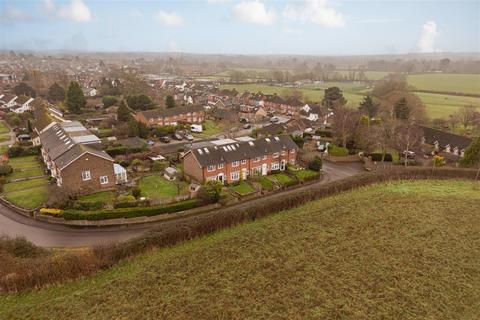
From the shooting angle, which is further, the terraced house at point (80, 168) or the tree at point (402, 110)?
the tree at point (402, 110)

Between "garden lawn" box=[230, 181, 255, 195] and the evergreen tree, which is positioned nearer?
"garden lawn" box=[230, 181, 255, 195]

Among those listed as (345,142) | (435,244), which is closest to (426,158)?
(345,142)

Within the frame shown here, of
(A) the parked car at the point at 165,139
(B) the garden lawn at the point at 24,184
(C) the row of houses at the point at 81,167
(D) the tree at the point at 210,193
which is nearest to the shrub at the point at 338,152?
(D) the tree at the point at 210,193

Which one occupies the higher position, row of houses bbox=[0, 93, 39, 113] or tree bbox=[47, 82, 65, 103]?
tree bbox=[47, 82, 65, 103]

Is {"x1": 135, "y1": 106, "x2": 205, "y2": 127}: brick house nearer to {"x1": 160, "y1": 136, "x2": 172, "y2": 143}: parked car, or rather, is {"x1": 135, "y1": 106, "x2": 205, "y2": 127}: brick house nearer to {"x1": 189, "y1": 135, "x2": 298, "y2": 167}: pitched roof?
{"x1": 160, "y1": 136, "x2": 172, "y2": 143}: parked car

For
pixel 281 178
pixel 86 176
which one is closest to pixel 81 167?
pixel 86 176

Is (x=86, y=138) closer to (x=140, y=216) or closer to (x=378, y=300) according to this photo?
(x=140, y=216)

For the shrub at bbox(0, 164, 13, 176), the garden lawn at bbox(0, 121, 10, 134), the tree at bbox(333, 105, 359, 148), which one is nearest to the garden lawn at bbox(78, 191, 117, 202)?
the shrub at bbox(0, 164, 13, 176)

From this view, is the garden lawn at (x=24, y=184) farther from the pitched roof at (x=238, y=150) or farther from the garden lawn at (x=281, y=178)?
the garden lawn at (x=281, y=178)
